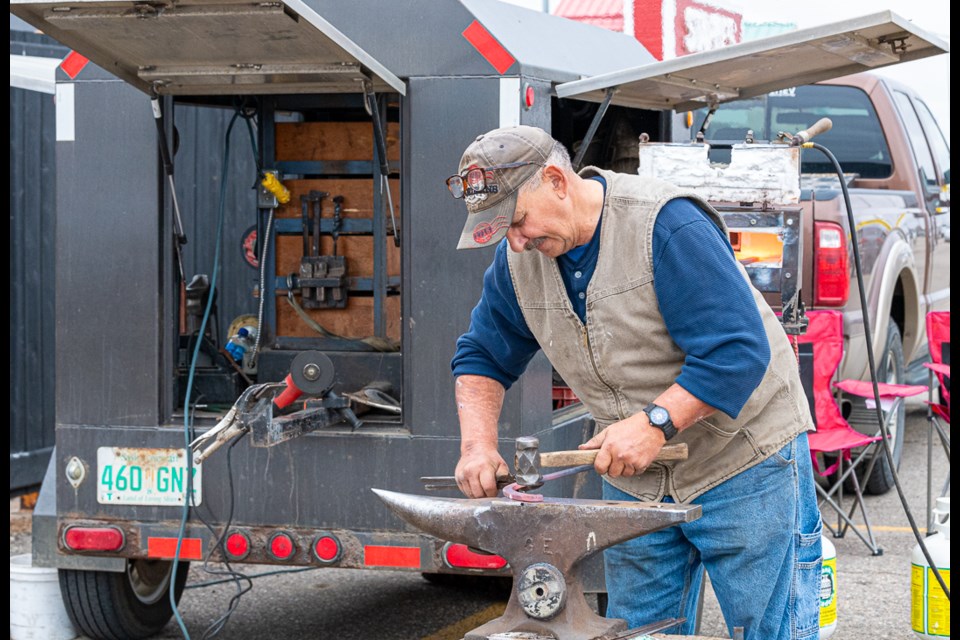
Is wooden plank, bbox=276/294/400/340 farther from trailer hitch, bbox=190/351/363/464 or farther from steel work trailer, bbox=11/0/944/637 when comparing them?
trailer hitch, bbox=190/351/363/464

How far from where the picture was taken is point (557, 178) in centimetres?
306

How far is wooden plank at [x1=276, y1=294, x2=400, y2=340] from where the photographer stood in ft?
17.3

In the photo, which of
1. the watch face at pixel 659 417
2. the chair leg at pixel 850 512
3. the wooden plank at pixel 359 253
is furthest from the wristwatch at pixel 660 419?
the chair leg at pixel 850 512

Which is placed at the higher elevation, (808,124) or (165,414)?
(808,124)

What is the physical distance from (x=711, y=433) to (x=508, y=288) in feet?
2.02

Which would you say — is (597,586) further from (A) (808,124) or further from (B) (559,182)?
(A) (808,124)

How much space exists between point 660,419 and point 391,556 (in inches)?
72.7

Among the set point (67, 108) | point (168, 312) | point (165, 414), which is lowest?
point (165, 414)

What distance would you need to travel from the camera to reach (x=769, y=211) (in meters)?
4.98

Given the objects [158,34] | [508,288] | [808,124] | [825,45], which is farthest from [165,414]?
[808,124]

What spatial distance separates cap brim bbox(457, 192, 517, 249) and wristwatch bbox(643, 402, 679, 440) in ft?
1.66

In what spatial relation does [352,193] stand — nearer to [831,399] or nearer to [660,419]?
[660,419]

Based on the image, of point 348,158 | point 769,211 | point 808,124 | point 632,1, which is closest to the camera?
point 769,211

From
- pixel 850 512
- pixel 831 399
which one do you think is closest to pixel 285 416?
pixel 831 399
